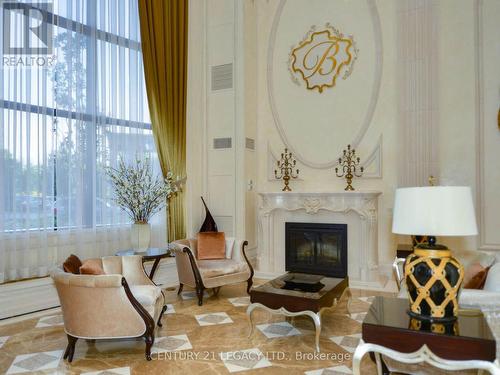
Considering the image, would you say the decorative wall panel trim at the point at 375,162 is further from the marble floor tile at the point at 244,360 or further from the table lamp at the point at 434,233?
the table lamp at the point at 434,233

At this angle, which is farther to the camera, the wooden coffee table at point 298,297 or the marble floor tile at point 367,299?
the marble floor tile at point 367,299

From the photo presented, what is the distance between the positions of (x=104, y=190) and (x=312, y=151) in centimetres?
318

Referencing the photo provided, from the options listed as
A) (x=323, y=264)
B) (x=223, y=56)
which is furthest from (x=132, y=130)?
(x=323, y=264)

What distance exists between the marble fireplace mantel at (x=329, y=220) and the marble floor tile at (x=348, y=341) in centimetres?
199

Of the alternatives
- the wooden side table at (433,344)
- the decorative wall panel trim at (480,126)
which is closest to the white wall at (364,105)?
the decorative wall panel trim at (480,126)

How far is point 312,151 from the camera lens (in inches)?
236

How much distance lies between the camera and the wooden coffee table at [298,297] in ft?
10.1

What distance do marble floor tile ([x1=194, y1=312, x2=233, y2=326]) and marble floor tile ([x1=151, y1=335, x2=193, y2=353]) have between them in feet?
1.28

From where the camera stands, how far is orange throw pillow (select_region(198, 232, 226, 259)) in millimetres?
4859

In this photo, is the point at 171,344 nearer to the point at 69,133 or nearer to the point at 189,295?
the point at 189,295

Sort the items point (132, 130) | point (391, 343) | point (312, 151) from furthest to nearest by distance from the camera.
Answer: point (312, 151) → point (132, 130) → point (391, 343)

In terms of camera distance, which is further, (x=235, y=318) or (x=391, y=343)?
(x=235, y=318)

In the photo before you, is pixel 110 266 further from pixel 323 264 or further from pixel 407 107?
pixel 407 107

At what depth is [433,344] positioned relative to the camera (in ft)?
6.30
